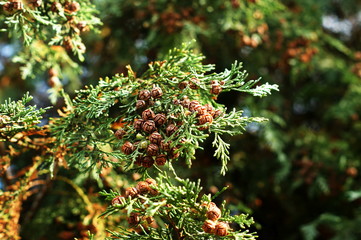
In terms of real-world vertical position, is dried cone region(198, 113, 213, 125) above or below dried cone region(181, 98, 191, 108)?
below

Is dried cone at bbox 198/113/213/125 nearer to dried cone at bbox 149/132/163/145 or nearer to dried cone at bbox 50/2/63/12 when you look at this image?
dried cone at bbox 149/132/163/145

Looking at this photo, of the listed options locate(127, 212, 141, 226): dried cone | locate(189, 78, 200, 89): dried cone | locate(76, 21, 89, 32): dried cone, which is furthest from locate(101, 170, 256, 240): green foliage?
locate(76, 21, 89, 32): dried cone

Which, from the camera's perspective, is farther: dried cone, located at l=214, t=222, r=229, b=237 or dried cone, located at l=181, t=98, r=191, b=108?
dried cone, located at l=181, t=98, r=191, b=108

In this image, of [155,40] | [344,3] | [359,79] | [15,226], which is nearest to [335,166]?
[359,79]

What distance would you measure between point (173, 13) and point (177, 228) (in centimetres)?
191

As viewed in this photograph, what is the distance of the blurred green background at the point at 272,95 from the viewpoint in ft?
9.35

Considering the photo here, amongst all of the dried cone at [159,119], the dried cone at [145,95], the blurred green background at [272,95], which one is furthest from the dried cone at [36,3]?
the blurred green background at [272,95]

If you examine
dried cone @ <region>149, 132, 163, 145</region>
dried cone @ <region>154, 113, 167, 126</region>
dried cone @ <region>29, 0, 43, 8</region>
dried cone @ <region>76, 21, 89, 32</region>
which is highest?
dried cone @ <region>76, 21, 89, 32</region>

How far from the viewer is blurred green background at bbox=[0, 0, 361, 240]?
9.35ft

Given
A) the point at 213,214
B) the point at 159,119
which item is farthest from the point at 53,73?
Answer: the point at 213,214

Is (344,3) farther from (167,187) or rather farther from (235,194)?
(167,187)

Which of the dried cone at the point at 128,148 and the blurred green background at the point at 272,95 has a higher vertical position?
the blurred green background at the point at 272,95

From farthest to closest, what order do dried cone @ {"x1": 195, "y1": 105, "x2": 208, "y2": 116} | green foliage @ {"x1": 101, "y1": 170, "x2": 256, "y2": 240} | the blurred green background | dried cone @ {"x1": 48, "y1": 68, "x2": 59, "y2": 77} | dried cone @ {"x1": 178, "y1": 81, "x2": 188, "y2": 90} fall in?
the blurred green background → dried cone @ {"x1": 48, "y1": 68, "x2": 59, "y2": 77} → dried cone @ {"x1": 178, "y1": 81, "x2": 188, "y2": 90} → dried cone @ {"x1": 195, "y1": 105, "x2": 208, "y2": 116} → green foliage @ {"x1": 101, "y1": 170, "x2": 256, "y2": 240}

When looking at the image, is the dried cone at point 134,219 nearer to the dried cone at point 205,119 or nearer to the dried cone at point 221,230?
the dried cone at point 221,230
